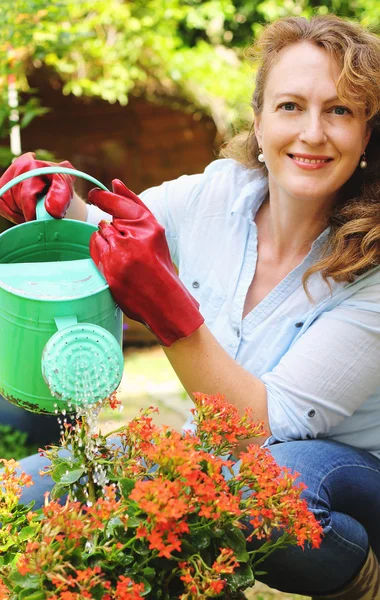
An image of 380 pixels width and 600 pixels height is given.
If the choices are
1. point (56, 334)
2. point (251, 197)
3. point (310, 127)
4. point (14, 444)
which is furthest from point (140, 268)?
point (14, 444)

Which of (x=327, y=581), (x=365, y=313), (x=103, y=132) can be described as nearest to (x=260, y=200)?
(x=365, y=313)

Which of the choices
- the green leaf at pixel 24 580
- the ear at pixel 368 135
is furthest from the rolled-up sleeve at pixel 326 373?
the green leaf at pixel 24 580

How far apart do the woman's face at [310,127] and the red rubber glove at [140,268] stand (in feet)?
1.52

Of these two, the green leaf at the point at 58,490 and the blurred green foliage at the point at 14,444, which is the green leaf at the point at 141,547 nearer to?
the green leaf at the point at 58,490

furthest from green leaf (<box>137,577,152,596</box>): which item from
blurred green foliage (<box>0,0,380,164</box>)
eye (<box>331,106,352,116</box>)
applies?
blurred green foliage (<box>0,0,380,164</box>)

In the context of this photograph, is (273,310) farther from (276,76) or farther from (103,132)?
(103,132)

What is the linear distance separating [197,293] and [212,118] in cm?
295

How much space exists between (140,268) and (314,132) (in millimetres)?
556

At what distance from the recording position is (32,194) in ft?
5.04

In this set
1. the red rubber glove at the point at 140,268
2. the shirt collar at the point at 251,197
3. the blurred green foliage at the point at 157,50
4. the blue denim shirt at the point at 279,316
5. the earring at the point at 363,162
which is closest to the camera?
the red rubber glove at the point at 140,268

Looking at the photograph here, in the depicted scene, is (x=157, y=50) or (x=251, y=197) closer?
(x=251, y=197)

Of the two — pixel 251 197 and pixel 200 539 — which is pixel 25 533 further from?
pixel 251 197

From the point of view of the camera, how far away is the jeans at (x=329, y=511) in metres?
1.40

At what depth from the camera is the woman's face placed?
1585mm
